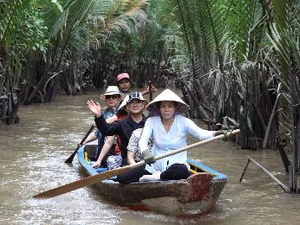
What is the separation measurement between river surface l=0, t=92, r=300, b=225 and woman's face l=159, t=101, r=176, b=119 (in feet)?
3.10

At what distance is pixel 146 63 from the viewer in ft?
84.6

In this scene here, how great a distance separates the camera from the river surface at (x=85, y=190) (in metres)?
5.79

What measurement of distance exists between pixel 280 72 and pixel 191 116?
7381mm

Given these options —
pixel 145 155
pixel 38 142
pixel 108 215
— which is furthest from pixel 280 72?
pixel 38 142

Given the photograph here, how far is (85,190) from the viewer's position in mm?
7047

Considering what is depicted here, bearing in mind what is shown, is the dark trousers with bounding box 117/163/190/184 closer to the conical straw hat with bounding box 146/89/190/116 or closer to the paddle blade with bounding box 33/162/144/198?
the paddle blade with bounding box 33/162/144/198

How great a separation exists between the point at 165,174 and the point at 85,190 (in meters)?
1.60

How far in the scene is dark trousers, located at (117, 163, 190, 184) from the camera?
224 inches

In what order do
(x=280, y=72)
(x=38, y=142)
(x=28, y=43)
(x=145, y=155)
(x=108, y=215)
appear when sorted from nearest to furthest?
(x=145, y=155)
(x=108, y=215)
(x=280, y=72)
(x=38, y=142)
(x=28, y=43)

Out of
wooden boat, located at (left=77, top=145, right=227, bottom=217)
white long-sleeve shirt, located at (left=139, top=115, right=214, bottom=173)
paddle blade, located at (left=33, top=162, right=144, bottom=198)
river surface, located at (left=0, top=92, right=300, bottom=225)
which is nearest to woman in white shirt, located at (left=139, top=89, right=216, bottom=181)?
white long-sleeve shirt, located at (left=139, top=115, right=214, bottom=173)

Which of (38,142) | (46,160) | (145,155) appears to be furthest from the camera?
(38,142)

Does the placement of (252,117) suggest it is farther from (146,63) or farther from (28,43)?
(146,63)

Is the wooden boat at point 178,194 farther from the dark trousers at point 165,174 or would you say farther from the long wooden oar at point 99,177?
the long wooden oar at point 99,177

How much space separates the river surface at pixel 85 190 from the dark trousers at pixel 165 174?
332 millimetres
